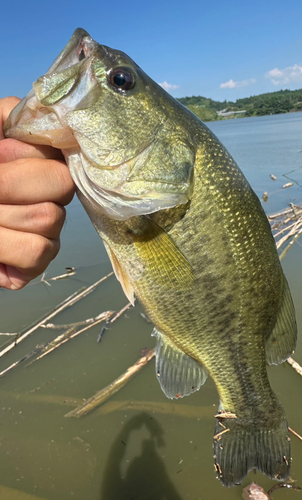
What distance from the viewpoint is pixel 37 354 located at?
379cm

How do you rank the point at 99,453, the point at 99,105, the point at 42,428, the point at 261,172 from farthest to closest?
the point at 261,172, the point at 42,428, the point at 99,453, the point at 99,105

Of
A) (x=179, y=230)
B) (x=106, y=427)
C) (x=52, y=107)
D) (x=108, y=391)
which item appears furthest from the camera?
(x=108, y=391)

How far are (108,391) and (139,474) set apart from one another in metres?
0.81

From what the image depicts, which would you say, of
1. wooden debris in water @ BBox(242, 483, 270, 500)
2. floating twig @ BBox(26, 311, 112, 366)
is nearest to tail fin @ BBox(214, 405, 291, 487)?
wooden debris in water @ BBox(242, 483, 270, 500)

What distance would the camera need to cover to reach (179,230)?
1.62 metres

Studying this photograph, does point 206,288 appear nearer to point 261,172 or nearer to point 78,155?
point 78,155

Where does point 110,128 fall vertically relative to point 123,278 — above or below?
above

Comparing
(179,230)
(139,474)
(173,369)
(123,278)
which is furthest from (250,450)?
(179,230)

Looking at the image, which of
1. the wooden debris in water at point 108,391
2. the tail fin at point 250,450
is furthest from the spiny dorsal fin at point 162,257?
the wooden debris in water at point 108,391

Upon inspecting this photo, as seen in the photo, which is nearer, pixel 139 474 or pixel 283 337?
pixel 283 337

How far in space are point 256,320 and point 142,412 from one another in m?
1.77

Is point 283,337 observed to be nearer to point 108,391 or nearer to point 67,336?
point 108,391

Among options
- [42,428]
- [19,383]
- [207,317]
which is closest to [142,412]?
[42,428]

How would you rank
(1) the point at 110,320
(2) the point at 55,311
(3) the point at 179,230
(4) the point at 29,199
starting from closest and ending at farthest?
(4) the point at 29,199, (3) the point at 179,230, (1) the point at 110,320, (2) the point at 55,311
